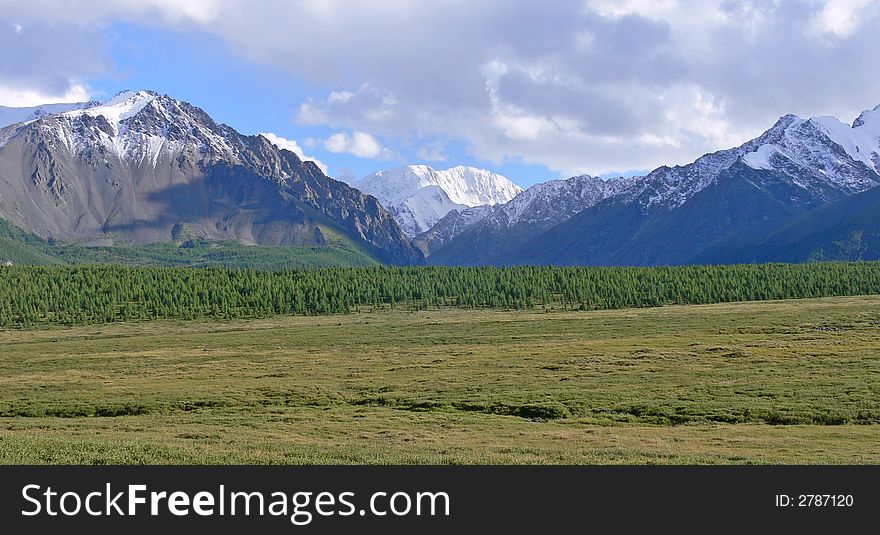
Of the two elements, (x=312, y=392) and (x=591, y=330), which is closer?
(x=312, y=392)

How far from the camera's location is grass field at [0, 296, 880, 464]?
41625 millimetres

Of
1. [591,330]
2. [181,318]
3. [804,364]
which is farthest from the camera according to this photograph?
[181,318]

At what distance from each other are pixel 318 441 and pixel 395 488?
2049 cm

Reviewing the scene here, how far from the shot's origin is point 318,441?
4706 cm

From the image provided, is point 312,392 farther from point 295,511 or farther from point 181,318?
point 181,318

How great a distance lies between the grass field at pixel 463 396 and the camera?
137 ft

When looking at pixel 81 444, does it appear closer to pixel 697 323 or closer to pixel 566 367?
pixel 566 367

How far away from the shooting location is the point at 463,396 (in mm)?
71375

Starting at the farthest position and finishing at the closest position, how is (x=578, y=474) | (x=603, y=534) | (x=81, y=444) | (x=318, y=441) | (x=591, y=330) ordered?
(x=591, y=330) < (x=318, y=441) < (x=81, y=444) < (x=578, y=474) < (x=603, y=534)

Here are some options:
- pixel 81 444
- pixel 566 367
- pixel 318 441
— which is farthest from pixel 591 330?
pixel 81 444

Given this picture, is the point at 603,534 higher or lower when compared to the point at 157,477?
lower

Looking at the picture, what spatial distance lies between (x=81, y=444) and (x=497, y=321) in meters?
136

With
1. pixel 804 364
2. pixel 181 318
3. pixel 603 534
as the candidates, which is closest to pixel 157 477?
pixel 603 534

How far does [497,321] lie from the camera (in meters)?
171
